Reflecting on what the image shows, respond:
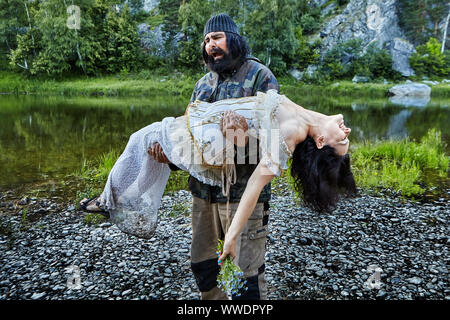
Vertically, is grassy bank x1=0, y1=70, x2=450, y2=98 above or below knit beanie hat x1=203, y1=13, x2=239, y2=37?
below

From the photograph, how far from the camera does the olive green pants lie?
99.4 inches

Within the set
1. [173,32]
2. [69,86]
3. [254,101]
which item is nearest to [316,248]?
[254,101]

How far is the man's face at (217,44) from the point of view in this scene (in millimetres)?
2617

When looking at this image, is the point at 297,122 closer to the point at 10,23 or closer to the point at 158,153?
the point at 158,153

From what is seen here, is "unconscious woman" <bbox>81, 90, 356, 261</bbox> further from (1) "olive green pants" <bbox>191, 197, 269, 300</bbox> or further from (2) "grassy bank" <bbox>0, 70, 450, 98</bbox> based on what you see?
(2) "grassy bank" <bbox>0, 70, 450, 98</bbox>

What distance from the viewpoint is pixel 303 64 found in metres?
43.6

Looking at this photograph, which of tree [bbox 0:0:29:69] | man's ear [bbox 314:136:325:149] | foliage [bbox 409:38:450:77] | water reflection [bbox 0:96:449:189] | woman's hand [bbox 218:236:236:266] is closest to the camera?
woman's hand [bbox 218:236:236:266]

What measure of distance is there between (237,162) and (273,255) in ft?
8.66

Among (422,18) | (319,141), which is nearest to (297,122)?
(319,141)

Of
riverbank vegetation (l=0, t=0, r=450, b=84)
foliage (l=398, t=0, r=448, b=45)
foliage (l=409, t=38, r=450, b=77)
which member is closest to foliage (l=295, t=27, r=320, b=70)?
riverbank vegetation (l=0, t=0, r=450, b=84)

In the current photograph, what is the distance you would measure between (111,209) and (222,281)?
1154mm

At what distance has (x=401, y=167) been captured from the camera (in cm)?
814

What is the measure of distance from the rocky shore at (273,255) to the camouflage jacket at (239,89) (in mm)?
1775

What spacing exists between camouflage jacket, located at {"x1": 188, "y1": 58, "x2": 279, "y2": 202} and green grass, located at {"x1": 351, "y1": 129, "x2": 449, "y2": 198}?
5.70 m
